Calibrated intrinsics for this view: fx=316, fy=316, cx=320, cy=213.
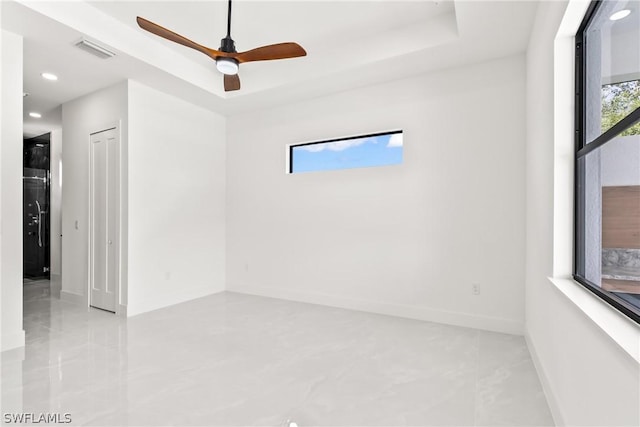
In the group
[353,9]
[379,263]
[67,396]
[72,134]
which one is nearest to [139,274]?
[67,396]

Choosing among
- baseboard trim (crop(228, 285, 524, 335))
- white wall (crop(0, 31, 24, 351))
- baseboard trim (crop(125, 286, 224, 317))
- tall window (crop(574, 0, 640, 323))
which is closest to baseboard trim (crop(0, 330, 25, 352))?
white wall (crop(0, 31, 24, 351))

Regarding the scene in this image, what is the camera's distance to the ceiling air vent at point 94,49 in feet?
9.88

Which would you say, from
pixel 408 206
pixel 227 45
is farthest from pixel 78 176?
pixel 408 206

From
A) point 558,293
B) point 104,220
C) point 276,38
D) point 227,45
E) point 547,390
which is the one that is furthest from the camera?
point 104,220

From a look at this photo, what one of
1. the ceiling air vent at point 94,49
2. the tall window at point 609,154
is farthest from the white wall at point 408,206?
the ceiling air vent at point 94,49

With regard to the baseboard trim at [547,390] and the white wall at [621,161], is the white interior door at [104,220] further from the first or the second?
the white wall at [621,161]

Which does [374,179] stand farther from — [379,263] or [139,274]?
[139,274]

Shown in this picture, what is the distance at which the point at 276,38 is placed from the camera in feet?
11.5

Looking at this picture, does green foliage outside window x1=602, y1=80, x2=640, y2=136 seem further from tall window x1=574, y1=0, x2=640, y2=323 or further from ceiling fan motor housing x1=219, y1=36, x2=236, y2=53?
ceiling fan motor housing x1=219, y1=36, x2=236, y2=53

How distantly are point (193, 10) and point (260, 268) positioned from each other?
3.38 m

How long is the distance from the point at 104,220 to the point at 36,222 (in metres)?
3.34

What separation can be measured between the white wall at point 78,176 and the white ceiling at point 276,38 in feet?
0.81

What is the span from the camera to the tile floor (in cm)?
191

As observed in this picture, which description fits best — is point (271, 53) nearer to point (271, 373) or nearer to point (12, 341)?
point (271, 373)
